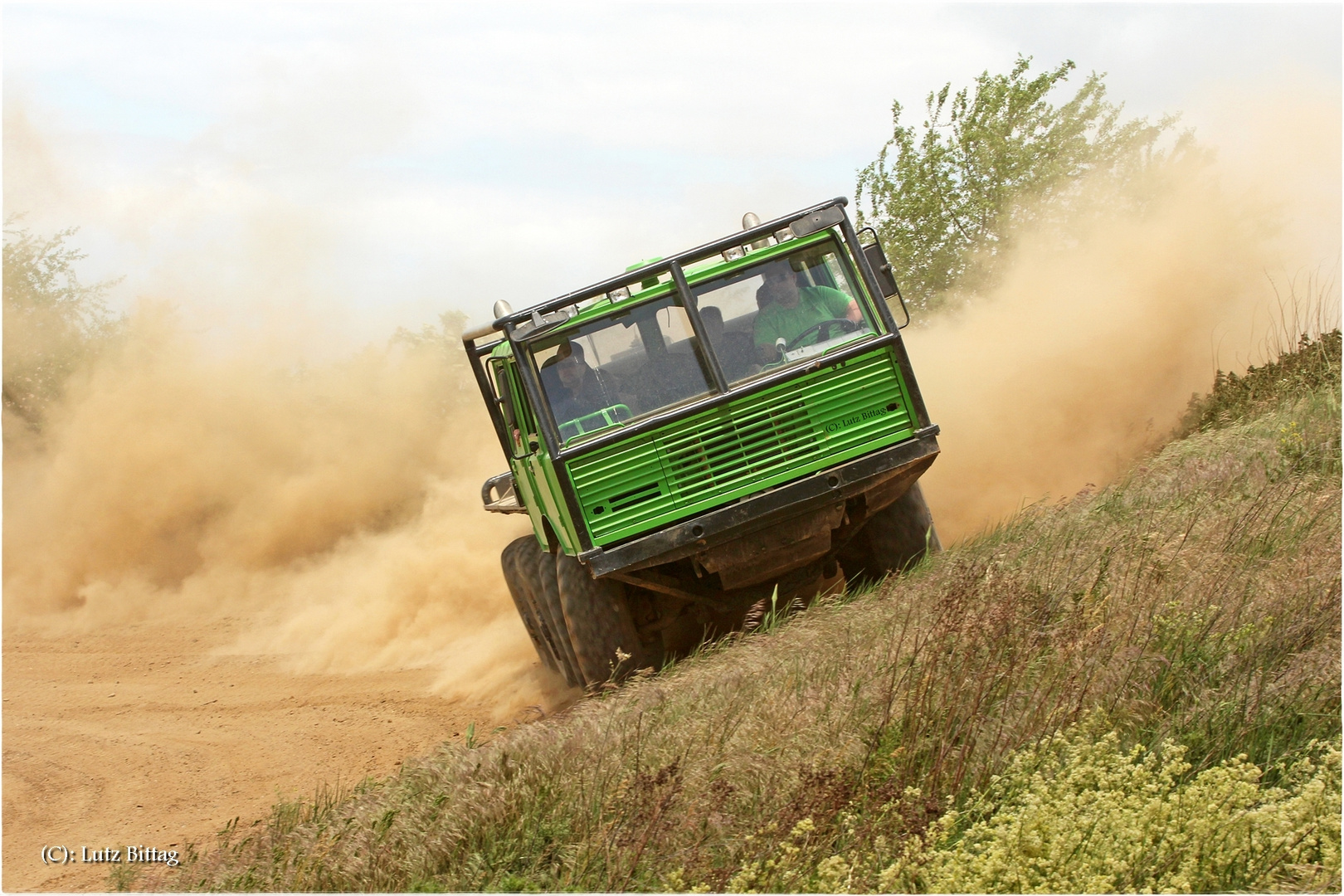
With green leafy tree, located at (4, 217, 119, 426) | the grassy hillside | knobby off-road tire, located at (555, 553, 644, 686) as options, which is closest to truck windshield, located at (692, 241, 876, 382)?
knobby off-road tire, located at (555, 553, 644, 686)

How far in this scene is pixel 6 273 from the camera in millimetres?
24562

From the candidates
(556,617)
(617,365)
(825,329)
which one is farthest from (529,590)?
(825,329)

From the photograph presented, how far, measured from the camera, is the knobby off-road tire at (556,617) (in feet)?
27.5

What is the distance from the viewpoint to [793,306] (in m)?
7.32

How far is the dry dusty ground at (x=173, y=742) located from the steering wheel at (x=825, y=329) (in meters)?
3.53

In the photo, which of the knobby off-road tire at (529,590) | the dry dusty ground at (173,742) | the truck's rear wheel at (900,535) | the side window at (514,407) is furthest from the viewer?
the knobby off-road tire at (529,590)

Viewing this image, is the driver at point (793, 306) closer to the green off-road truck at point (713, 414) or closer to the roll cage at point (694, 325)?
the green off-road truck at point (713, 414)

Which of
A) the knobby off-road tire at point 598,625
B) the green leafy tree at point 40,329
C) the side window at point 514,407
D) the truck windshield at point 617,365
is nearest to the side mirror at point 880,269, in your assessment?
the truck windshield at point 617,365

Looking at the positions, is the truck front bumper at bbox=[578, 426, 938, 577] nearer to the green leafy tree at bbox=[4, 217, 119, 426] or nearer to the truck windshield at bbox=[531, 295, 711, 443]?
the truck windshield at bbox=[531, 295, 711, 443]

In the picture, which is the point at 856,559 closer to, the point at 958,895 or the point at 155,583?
the point at 958,895

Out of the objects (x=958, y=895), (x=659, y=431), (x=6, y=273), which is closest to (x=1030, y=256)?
(x=659, y=431)

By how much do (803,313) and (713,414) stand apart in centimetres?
93

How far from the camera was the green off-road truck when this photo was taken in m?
6.98

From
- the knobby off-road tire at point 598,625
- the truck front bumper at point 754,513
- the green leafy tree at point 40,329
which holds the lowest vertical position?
the knobby off-road tire at point 598,625
